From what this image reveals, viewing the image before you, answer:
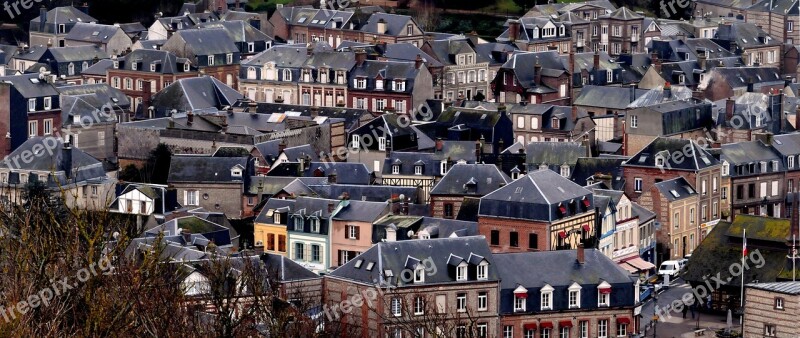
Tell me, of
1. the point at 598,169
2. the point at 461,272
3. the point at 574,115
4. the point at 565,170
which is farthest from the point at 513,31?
the point at 461,272

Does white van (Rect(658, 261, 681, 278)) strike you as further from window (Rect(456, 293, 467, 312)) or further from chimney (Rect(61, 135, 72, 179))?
chimney (Rect(61, 135, 72, 179))

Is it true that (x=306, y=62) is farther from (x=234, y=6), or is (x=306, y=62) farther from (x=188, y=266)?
(x=188, y=266)

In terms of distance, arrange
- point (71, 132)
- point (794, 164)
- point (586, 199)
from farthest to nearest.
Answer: point (71, 132) → point (794, 164) → point (586, 199)

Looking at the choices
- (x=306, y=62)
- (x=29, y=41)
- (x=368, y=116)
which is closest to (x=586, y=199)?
(x=368, y=116)

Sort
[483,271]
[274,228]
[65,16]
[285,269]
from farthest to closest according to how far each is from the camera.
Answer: [65,16] < [274,228] < [483,271] < [285,269]

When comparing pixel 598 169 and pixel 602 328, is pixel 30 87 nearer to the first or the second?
pixel 598 169

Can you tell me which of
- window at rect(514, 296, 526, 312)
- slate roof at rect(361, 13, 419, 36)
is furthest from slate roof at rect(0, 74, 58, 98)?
window at rect(514, 296, 526, 312)
